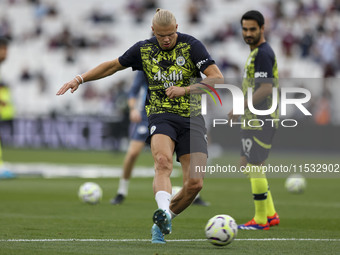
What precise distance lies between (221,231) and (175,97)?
139cm

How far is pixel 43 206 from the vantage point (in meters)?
11.5

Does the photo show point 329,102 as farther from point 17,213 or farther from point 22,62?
point 17,213

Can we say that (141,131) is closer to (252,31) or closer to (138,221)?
(138,221)

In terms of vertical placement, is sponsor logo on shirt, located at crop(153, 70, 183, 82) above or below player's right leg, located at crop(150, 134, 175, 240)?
above

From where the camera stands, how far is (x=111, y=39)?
36656 millimetres

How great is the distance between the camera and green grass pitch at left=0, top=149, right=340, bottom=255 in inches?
273

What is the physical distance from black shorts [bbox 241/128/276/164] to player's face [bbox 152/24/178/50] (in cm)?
211

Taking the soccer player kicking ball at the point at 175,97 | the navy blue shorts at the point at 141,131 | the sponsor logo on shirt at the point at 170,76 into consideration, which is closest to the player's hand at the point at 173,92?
the soccer player kicking ball at the point at 175,97

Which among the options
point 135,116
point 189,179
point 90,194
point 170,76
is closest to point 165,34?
point 170,76

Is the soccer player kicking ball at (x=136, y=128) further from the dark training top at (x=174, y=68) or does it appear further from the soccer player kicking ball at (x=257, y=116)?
the dark training top at (x=174, y=68)

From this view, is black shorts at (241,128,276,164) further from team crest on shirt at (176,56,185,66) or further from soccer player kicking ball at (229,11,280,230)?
team crest on shirt at (176,56,185,66)

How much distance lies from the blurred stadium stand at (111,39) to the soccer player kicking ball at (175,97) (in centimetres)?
2099

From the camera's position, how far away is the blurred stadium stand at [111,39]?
31031 mm

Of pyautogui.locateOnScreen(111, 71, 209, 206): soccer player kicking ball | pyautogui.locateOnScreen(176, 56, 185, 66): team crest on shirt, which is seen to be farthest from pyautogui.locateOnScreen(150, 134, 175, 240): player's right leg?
pyautogui.locateOnScreen(111, 71, 209, 206): soccer player kicking ball
